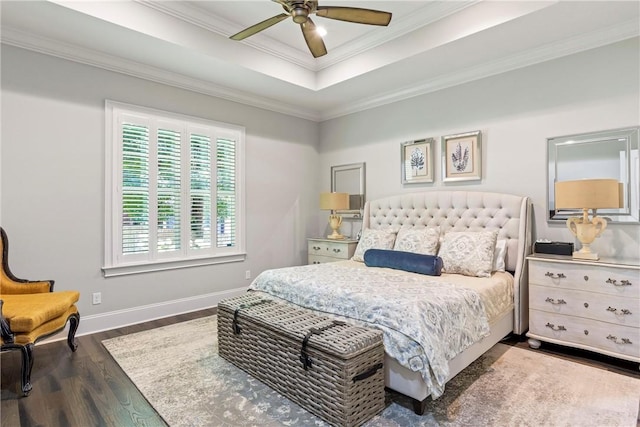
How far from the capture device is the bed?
7.07 feet

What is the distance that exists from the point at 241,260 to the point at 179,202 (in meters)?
1.22

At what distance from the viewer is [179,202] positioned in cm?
432

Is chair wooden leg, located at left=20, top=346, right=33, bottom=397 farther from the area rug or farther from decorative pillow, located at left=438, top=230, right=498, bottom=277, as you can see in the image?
decorative pillow, located at left=438, top=230, right=498, bottom=277

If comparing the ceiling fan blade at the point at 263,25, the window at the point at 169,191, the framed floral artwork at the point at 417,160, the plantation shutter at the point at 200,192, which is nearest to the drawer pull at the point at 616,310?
the framed floral artwork at the point at 417,160

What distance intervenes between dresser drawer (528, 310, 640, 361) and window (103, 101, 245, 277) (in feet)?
12.0

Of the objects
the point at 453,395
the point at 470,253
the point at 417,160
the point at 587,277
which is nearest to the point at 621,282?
the point at 587,277

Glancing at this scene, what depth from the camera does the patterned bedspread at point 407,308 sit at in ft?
6.84

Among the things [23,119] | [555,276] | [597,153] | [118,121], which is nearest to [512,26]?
[597,153]

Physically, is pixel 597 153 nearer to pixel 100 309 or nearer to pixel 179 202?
pixel 179 202

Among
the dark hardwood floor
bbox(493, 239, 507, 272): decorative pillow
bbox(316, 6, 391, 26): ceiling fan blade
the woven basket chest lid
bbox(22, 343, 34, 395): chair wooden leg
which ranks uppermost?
bbox(316, 6, 391, 26): ceiling fan blade

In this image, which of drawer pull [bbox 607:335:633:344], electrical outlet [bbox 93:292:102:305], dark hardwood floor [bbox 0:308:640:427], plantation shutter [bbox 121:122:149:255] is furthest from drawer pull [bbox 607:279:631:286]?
electrical outlet [bbox 93:292:102:305]

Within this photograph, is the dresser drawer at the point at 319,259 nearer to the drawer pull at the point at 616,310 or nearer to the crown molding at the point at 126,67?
the crown molding at the point at 126,67

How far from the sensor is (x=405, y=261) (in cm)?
350

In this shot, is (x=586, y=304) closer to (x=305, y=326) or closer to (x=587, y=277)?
(x=587, y=277)
